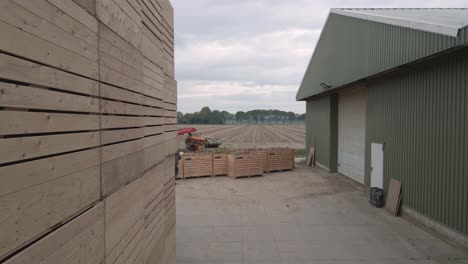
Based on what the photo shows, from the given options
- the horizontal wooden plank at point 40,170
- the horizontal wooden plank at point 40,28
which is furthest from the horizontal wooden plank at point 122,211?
the horizontal wooden plank at point 40,28

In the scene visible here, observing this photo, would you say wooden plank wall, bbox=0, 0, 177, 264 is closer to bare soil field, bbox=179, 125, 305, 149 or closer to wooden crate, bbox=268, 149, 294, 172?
wooden crate, bbox=268, 149, 294, 172

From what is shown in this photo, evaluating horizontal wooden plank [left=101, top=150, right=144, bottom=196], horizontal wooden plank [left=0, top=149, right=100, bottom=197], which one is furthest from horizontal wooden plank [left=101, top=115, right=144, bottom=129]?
horizontal wooden plank [left=0, top=149, right=100, bottom=197]

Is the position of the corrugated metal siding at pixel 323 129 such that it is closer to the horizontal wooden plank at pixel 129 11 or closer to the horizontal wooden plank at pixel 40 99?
the horizontal wooden plank at pixel 129 11

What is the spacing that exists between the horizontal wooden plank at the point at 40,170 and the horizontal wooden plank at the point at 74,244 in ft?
Result: 1.18

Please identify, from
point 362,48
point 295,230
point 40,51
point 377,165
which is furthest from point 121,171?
point 362,48

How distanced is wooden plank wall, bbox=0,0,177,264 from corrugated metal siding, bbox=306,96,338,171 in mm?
17384

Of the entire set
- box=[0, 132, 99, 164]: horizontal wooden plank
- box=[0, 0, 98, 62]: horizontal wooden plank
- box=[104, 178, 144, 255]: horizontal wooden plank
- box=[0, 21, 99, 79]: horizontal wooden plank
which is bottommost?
box=[104, 178, 144, 255]: horizontal wooden plank

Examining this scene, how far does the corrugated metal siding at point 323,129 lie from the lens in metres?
20.6

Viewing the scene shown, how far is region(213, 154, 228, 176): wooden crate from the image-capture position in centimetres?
1872

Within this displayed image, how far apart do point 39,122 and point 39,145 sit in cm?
14

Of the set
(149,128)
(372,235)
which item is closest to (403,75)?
(372,235)

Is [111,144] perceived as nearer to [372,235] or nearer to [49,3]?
[49,3]

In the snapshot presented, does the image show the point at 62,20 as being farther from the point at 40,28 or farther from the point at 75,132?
the point at 75,132

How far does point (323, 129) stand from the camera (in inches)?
881
